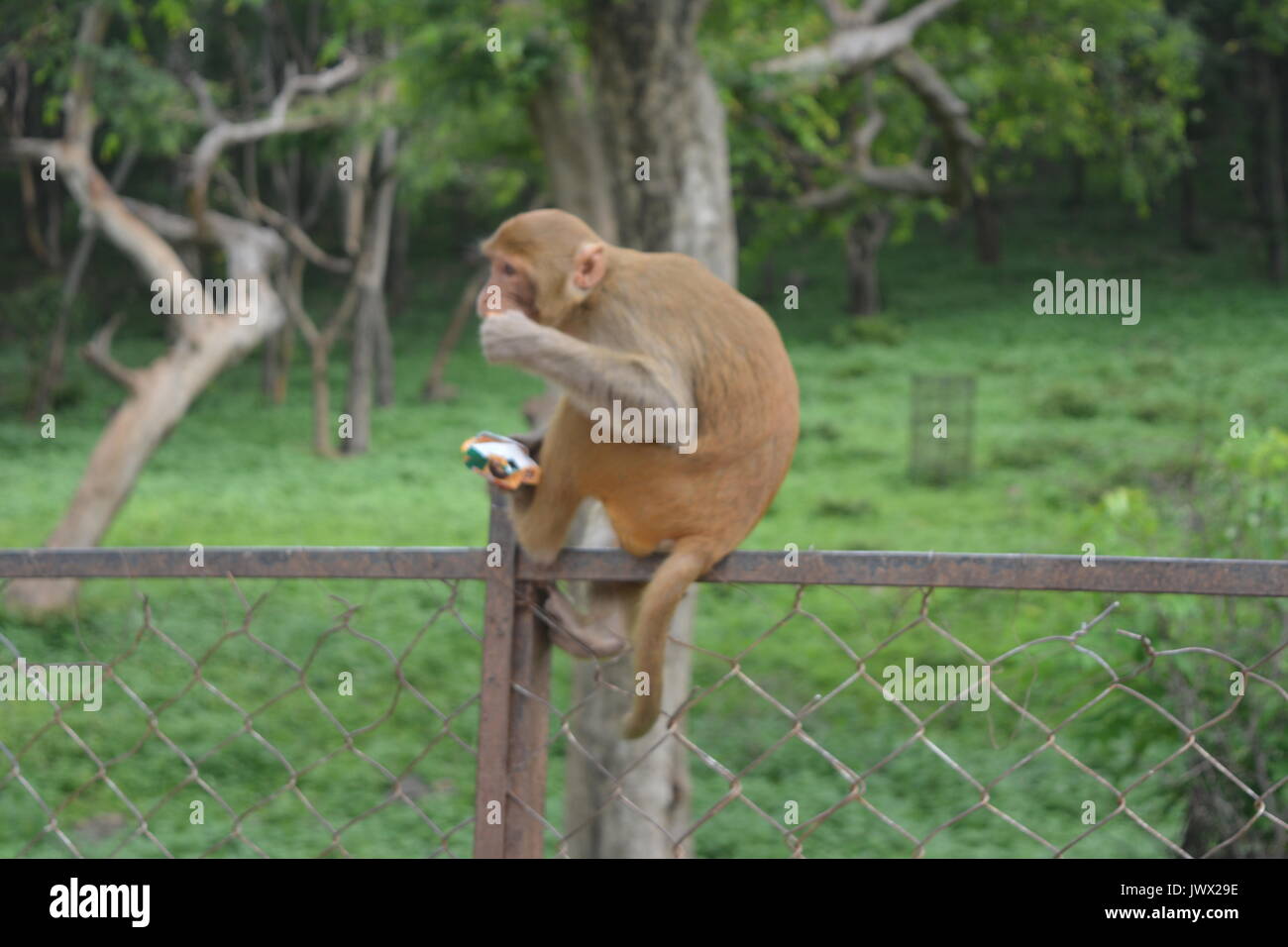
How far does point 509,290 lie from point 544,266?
8 cm

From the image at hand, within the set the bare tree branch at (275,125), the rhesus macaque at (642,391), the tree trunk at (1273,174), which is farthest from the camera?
the tree trunk at (1273,174)

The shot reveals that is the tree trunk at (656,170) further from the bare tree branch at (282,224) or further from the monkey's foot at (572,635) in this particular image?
the bare tree branch at (282,224)

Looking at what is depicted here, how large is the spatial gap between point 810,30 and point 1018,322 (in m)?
8.02

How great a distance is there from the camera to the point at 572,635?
174cm

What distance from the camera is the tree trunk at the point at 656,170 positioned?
490 cm

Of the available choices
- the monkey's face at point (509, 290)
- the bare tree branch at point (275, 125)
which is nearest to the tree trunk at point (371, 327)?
the bare tree branch at point (275, 125)

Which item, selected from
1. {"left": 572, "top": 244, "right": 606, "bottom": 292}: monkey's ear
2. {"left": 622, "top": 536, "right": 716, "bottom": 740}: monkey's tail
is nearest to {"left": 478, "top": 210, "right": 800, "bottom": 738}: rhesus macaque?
{"left": 572, "top": 244, "right": 606, "bottom": 292}: monkey's ear

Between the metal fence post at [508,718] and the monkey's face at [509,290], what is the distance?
2.55ft

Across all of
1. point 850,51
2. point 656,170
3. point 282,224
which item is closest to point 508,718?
point 656,170

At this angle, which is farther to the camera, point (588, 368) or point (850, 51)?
point (850, 51)

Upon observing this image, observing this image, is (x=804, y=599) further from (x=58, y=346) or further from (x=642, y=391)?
(x=58, y=346)

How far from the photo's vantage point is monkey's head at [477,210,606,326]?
2338 millimetres
